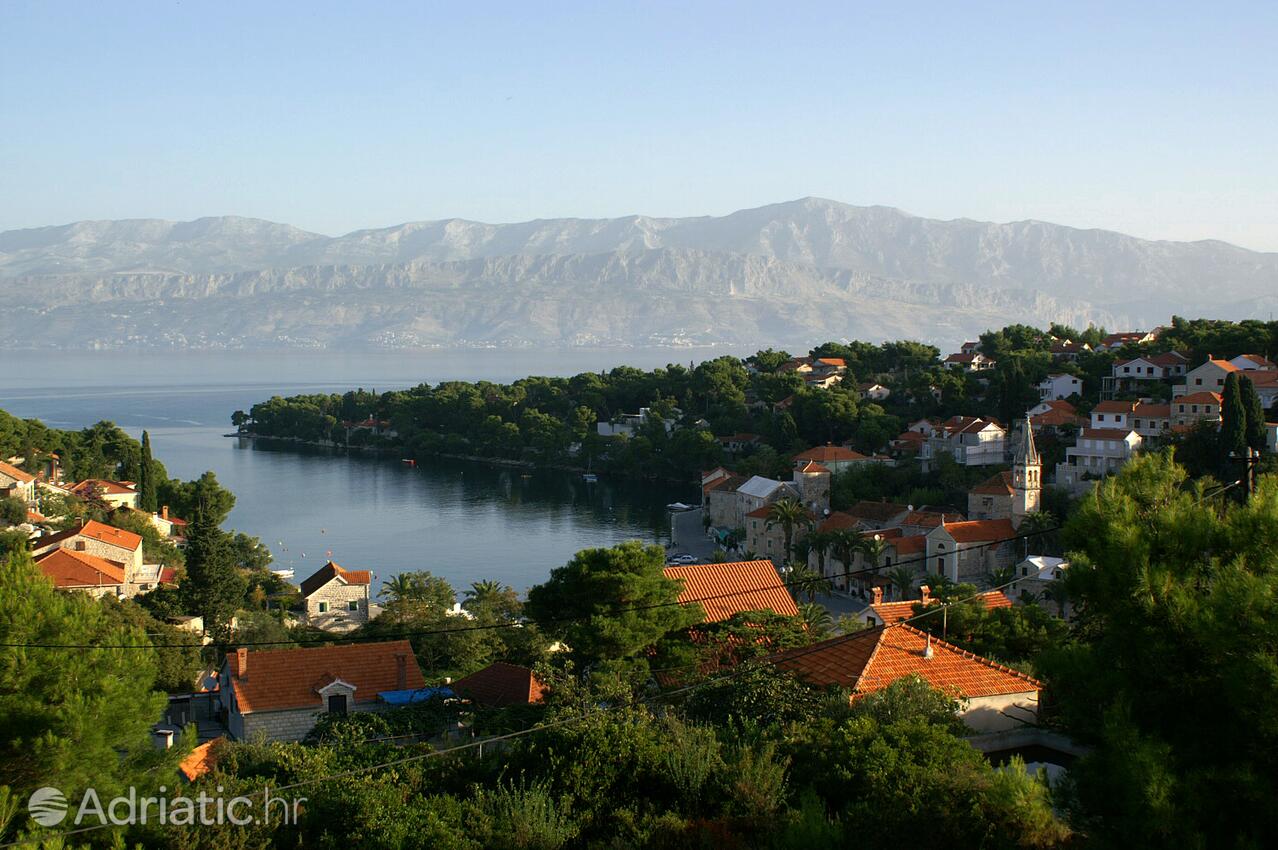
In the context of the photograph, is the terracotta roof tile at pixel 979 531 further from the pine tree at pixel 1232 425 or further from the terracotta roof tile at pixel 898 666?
the terracotta roof tile at pixel 898 666

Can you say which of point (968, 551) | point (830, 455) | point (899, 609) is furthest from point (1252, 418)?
point (899, 609)

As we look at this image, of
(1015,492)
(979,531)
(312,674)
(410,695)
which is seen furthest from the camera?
(1015,492)

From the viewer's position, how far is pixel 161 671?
45.2ft

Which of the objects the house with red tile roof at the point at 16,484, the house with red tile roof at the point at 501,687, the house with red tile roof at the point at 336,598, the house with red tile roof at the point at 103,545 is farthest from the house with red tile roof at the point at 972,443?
the house with red tile roof at the point at 501,687

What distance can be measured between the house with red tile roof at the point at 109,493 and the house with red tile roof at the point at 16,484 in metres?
1.52

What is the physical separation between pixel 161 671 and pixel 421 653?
307 centimetres

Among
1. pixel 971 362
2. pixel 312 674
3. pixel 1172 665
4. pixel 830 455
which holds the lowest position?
pixel 830 455

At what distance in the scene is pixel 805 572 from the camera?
23.8m

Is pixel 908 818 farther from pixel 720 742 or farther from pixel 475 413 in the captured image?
pixel 475 413

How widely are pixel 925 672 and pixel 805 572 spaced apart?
14532mm

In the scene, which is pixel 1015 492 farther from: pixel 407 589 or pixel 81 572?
pixel 81 572

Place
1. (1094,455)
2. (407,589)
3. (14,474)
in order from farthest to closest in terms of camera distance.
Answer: (1094,455)
(14,474)
(407,589)

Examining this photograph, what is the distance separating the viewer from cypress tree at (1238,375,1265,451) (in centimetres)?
2623

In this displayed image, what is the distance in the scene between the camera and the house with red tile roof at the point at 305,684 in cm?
1170
